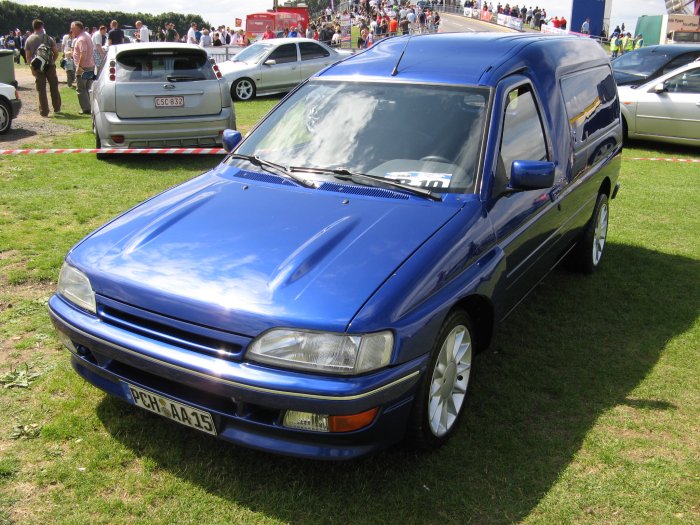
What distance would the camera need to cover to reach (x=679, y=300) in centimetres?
556

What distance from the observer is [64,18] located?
206 ft

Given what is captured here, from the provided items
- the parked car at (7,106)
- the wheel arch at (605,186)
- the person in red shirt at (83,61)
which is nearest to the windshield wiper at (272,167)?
the wheel arch at (605,186)

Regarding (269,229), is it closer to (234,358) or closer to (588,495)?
(234,358)

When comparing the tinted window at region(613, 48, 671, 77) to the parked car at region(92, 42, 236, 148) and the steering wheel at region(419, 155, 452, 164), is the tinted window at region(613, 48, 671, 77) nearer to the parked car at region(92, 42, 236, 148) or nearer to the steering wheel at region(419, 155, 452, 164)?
the parked car at region(92, 42, 236, 148)

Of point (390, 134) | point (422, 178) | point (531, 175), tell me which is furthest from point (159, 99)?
point (531, 175)

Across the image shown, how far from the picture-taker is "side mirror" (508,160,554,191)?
3.72 m

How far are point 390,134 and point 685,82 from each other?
983 centimetres

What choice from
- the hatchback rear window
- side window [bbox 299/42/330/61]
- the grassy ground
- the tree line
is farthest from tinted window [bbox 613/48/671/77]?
the tree line

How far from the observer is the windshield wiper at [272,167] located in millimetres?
3848

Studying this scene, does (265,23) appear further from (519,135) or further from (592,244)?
(519,135)

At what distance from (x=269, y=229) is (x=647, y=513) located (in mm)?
2151

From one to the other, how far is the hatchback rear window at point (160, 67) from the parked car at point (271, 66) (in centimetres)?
785

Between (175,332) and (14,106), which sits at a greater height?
(175,332)

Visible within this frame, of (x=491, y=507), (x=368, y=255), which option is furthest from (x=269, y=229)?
(x=491, y=507)
